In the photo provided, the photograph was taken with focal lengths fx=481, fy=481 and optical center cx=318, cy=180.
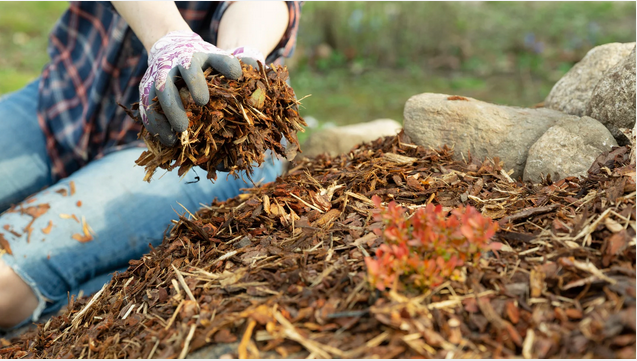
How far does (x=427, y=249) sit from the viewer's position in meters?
1.44

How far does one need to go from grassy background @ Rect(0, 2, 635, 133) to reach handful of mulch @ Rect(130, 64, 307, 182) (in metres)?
4.33

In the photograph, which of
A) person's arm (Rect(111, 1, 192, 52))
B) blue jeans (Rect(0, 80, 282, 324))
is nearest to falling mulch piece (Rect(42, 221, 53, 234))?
blue jeans (Rect(0, 80, 282, 324))

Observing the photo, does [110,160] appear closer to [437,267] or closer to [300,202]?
[300,202]

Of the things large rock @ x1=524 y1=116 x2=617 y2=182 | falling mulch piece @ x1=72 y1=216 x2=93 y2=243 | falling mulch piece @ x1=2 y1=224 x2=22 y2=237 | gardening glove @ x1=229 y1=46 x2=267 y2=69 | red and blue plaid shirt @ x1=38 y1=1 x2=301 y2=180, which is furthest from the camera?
red and blue plaid shirt @ x1=38 y1=1 x2=301 y2=180

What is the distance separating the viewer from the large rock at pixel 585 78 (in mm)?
2777

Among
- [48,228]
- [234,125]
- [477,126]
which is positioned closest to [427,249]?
[234,125]

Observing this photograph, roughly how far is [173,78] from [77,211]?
1390 mm

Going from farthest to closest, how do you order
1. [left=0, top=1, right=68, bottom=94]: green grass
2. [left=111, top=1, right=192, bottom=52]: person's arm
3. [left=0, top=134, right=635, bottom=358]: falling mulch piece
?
[left=0, top=1, right=68, bottom=94]: green grass → [left=111, top=1, right=192, bottom=52]: person's arm → [left=0, top=134, right=635, bottom=358]: falling mulch piece

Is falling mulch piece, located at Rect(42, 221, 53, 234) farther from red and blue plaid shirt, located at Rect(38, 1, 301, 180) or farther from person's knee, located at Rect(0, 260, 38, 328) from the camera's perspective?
red and blue plaid shirt, located at Rect(38, 1, 301, 180)

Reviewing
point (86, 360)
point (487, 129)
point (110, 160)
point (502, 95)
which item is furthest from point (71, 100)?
point (502, 95)

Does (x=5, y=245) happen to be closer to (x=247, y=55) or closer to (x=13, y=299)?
(x=13, y=299)

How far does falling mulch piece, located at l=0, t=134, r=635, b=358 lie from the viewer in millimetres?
1327

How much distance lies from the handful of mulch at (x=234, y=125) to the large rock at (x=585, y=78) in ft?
5.54

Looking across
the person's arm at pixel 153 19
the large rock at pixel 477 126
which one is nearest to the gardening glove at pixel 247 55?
the person's arm at pixel 153 19
